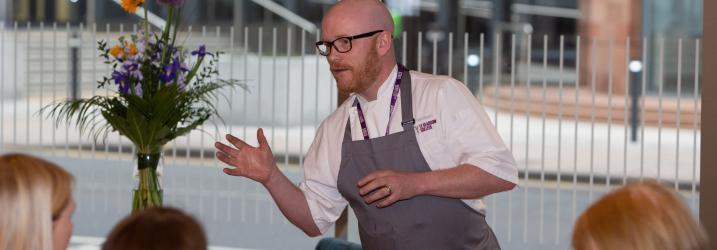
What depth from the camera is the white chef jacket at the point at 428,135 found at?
2945 mm

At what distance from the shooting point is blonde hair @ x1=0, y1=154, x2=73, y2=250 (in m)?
1.79

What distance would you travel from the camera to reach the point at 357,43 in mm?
2951

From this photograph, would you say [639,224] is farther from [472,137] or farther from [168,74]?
[168,74]

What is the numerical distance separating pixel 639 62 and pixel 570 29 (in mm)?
1754

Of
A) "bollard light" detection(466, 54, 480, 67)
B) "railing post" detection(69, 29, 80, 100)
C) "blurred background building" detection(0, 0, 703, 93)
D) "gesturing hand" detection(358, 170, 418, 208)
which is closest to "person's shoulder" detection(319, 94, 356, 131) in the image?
"gesturing hand" detection(358, 170, 418, 208)

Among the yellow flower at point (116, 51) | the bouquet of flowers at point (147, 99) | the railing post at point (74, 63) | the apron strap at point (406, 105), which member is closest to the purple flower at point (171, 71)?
the bouquet of flowers at point (147, 99)

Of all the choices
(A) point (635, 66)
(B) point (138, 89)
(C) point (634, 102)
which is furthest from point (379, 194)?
(C) point (634, 102)

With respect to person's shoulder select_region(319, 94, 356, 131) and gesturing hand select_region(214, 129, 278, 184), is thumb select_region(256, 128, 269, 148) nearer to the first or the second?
gesturing hand select_region(214, 129, 278, 184)

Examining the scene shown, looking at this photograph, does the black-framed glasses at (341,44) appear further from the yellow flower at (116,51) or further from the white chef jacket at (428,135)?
the yellow flower at (116,51)

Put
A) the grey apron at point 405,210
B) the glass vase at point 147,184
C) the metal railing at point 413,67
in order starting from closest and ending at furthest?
the grey apron at point 405,210 < the glass vase at point 147,184 < the metal railing at point 413,67

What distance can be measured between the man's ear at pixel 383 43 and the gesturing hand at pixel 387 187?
13.1 inches

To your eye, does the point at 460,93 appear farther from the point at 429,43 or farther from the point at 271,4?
the point at 271,4

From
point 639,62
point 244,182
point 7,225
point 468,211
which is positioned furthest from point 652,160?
point 7,225

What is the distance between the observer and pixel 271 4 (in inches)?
243
